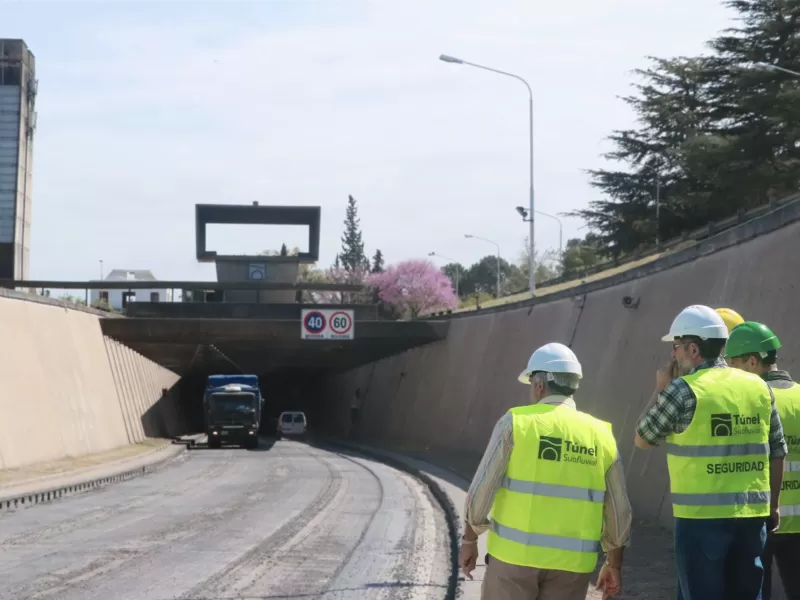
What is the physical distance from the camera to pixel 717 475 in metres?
6.24

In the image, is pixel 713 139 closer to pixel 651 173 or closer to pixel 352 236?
pixel 651 173

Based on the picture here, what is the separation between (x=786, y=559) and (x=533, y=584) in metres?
2.33

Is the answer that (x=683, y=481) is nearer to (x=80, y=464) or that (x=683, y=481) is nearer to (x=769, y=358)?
(x=769, y=358)

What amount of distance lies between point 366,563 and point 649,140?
5065 centimetres

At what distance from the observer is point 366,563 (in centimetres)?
1285

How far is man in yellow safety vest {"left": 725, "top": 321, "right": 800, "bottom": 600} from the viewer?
6969 millimetres

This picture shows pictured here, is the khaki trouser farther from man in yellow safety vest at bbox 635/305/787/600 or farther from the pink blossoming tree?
the pink blossoming tree

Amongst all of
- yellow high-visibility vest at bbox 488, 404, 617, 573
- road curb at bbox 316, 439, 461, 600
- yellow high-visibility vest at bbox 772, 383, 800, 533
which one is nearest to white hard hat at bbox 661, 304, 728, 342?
yellow high-visibility vest at bbox 772, 383, 800, 533

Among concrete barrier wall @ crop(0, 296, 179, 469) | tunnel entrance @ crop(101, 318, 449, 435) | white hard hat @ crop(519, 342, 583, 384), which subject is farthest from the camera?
tunnel entrance @ crop(101, 318, 449, 435)

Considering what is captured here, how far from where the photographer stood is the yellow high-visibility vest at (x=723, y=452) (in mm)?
6223

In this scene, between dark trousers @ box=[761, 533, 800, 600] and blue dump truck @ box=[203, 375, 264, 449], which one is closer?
dark trousers @ box=[761, 533, 800, 600]

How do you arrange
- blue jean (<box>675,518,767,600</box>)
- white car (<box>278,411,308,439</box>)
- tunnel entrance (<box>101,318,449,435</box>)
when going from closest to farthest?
1. blue jean (<box>675,518,767,600</box>)
2. tunnel entrance (<box>101,318,449,435</box>)
3. white car (<box>278,411,308,439</box>)

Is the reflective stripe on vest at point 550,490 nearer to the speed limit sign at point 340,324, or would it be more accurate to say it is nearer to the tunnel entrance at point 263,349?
the tunnel entrance at point 263,349

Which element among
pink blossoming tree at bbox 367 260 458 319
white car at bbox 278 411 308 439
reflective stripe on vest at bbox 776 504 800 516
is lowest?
white car at bbox 278 411 308 439
